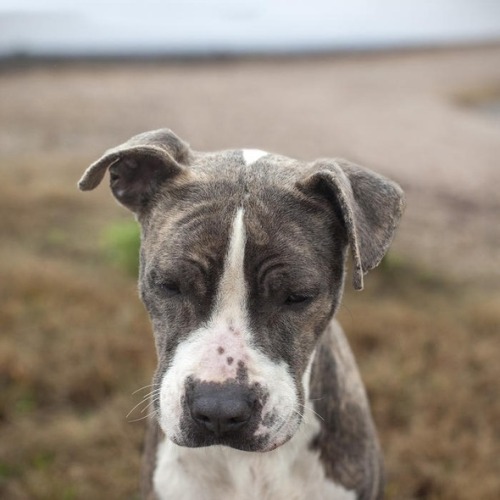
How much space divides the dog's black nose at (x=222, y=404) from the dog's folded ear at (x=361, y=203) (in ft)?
1.80

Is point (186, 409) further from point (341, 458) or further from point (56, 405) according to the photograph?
point (56, 405)

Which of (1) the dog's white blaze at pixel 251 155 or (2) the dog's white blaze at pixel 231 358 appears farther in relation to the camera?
(1) the dog's white blaze at pixel 251 155

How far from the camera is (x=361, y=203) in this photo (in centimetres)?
258

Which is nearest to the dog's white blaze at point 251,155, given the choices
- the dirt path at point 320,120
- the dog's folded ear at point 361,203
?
the dog's folded ear at point 361,203

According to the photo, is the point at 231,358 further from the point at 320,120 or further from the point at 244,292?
the point at 320,120

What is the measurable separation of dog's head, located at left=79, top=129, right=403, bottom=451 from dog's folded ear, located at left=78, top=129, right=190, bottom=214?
0.04 ft

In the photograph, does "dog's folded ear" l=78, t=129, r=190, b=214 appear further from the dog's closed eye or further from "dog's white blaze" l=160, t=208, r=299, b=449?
the dog's closed eye

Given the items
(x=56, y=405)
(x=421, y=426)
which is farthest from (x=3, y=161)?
(x=421, y=426)

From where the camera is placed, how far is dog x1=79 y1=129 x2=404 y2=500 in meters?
2.38

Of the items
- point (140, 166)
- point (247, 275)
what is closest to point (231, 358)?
point (247, 275)

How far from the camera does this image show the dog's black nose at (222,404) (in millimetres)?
2287

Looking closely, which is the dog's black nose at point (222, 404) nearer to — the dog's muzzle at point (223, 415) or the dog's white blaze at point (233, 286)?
the dog's muzzle at point (223, 415)

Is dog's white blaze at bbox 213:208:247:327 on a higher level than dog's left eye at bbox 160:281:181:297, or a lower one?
higher

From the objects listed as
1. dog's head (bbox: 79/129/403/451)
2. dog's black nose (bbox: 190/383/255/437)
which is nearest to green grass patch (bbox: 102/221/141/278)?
Result: dog's head (bbox: 79/129/403/451)
